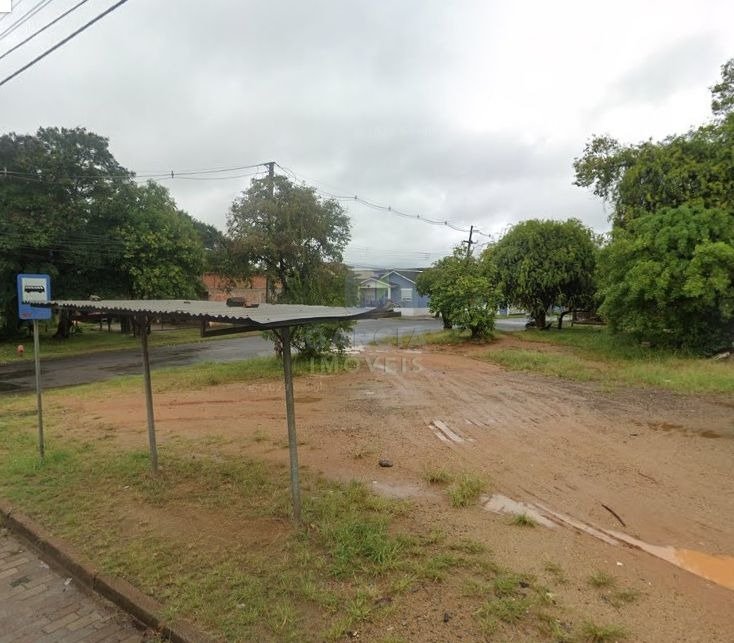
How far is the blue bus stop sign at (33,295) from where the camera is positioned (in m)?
5.20

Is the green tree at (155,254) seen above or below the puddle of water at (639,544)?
above

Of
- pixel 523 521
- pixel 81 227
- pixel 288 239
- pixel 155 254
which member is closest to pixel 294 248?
pixel 288 239

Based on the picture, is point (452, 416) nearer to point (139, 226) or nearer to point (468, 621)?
point (468, 621)

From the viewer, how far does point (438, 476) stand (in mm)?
4738

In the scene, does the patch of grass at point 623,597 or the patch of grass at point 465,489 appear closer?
the patch of grass at point 623,597

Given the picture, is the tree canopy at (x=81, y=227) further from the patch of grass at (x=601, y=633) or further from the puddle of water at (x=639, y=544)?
the patch of grass at (x=601, y=633)

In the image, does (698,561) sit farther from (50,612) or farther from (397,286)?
(397,286)

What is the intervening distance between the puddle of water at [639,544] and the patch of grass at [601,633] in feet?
3.49

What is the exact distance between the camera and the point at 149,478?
4832 mm

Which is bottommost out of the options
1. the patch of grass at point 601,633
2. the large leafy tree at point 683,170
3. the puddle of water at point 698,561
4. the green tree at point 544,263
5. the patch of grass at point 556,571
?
the puddle of water at point 698,561

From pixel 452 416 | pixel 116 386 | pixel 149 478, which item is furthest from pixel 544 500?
pixel 116 386

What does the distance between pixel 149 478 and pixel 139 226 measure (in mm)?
19965

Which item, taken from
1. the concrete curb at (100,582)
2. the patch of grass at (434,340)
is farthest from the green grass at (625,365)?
the concrete curb at (100,582)

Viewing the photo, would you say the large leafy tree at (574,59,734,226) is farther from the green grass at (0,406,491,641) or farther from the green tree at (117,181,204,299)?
the green tree at (117,181,204,299)
